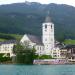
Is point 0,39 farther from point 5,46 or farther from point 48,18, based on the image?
point 48,18

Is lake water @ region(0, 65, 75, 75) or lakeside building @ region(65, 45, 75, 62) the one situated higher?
lakeside building @ region(65, 45, 75, 62)

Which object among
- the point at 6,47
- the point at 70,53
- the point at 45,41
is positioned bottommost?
the point at 70,53

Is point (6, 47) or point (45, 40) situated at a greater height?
point (45, 40)

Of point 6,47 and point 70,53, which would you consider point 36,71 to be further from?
point 6,47

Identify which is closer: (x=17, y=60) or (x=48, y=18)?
(x=17, y=60)

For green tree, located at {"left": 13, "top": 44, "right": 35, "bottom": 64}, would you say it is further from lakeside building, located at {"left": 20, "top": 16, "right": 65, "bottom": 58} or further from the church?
the church

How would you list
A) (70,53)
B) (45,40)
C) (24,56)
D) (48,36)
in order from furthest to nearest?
1. (70,53)
2. (48,36)
3. (45,40)
4. (24,56)

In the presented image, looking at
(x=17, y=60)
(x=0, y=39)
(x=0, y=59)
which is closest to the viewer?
(x=17, y=60)

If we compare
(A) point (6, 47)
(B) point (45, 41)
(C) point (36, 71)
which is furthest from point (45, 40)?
(C) point (36, 71)

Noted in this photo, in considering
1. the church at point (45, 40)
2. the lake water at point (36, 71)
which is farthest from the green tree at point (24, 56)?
the lake water at point (36, 71)

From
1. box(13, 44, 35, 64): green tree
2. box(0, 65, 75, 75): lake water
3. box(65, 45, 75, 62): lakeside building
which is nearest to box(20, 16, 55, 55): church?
box(65, 45, 75, 62): lakeside building

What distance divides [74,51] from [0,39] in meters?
38.7

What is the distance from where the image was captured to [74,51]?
150 meters

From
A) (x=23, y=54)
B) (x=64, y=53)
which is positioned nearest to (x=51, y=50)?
(x=64, y=53)
